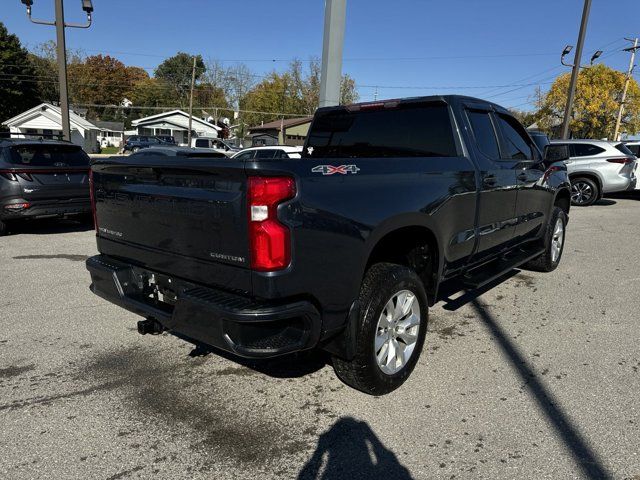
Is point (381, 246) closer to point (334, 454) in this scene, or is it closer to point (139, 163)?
point (334, 454)

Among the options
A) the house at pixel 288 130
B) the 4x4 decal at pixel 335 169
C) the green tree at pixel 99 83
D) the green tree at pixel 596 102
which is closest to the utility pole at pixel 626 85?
the green tree at pixel 596 102

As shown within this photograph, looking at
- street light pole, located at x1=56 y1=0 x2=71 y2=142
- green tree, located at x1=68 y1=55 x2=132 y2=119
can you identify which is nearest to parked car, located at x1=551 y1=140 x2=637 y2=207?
street light pole, located at x1=56 y1=0 x2=71 y2=142

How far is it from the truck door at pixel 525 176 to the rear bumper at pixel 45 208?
6624 millimetres

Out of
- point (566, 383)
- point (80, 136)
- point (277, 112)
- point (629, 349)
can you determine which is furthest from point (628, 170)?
point (277, 112)

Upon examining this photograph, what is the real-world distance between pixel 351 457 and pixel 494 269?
260 centimetres

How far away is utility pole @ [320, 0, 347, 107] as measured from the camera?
6.94m

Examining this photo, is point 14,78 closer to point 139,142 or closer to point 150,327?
point 139,142

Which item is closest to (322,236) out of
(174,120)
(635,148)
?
(635,148)

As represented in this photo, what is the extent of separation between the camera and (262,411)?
2984mm

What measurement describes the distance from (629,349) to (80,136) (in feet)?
177

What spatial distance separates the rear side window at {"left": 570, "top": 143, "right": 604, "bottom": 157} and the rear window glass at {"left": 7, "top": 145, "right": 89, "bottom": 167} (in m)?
13.0

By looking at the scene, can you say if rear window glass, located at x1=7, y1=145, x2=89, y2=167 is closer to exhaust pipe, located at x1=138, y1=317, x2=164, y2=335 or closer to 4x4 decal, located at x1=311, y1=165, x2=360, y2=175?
exhaust pipe, located at x1=138, y1=317, x2=164, y2=335

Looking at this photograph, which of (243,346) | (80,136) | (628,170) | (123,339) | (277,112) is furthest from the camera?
(277,112)

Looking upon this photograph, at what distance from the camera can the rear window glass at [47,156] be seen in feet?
24.7
